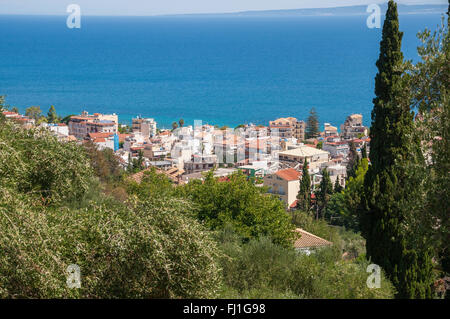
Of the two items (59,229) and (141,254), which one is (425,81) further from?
(59,229)

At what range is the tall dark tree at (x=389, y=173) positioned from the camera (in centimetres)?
789

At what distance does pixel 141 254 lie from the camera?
5457mm

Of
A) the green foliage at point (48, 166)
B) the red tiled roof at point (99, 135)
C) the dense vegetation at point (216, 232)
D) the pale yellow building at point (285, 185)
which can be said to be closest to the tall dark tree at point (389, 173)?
the dense vegetation at point (216, 232)

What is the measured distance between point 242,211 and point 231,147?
3777 cm

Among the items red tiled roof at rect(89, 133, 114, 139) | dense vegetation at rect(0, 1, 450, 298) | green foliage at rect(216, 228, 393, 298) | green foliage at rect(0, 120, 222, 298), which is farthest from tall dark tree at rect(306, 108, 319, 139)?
green foliage at rect(0, 120, 222, 298)

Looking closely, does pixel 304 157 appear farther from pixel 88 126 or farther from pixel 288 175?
Answer: pixel 88 126

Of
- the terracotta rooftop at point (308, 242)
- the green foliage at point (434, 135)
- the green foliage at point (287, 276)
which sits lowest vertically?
the terracotta rooftop at point (308, 242)

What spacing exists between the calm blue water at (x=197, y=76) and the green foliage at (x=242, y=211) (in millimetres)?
60588

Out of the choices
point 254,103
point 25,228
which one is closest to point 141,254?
point 25,228

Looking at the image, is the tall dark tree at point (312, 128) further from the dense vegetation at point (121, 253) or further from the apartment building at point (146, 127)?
the dense vegetation at point (121, 253)
